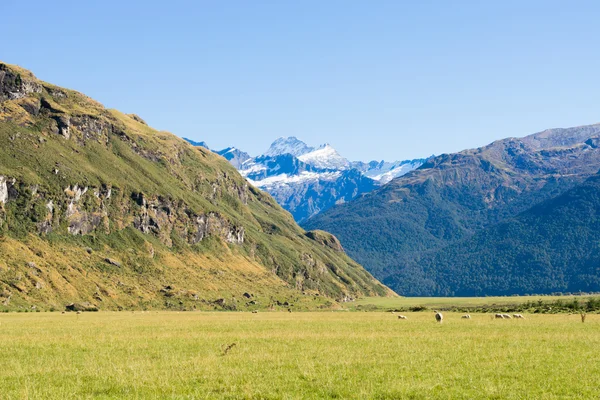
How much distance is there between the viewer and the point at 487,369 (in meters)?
32.2

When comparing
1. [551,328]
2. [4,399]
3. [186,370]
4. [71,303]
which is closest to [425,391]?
[186,370]

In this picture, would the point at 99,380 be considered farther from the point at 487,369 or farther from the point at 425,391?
the point at 487,369

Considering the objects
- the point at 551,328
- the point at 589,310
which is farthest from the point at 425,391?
the point at 589,310

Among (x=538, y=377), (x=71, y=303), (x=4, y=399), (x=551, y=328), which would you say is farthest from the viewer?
(x=71, y=303)

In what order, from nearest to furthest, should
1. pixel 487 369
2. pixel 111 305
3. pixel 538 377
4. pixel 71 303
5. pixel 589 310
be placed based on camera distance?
pixel 538 377
pixel 487 369
pixel 589 310
pixel 71 303
pixel 111 305

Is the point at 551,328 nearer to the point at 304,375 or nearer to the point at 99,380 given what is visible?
the point at 304,375

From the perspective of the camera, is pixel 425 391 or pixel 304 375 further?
pixel 304 375

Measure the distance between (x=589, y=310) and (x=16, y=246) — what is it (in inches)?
6695

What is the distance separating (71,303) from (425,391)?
168m

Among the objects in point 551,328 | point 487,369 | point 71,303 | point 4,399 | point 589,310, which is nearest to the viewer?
point 4,399

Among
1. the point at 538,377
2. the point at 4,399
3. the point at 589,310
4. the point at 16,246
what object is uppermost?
the point at 16,246

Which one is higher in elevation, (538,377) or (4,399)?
(4,399)

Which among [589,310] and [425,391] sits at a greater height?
[425,391]

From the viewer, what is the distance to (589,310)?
108125 millimetres
